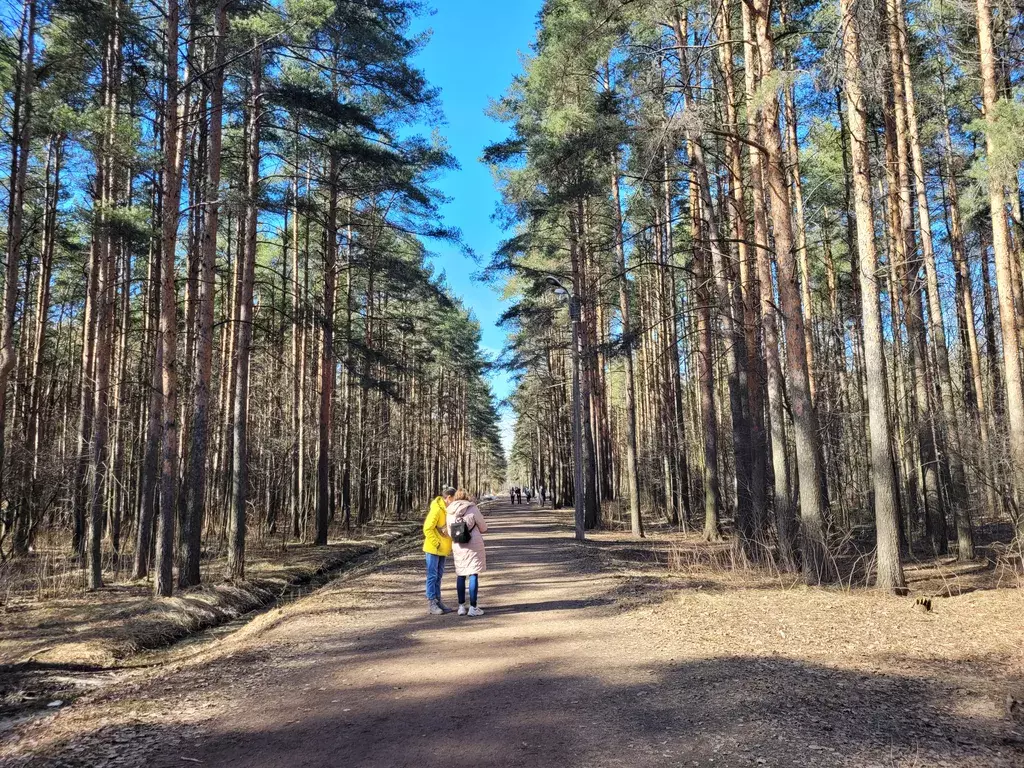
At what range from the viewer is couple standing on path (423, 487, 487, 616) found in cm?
791

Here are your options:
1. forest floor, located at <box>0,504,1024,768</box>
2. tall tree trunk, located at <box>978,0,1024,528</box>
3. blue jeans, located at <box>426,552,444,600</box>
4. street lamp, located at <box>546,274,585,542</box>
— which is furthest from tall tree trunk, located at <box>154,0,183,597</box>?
tall tree trunk, located at <box>978,0,1024,528</box>

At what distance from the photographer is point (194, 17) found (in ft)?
35.5

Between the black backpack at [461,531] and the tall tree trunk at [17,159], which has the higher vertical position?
the tall tree trunk at [17,159]

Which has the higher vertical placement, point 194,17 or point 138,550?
point 194,17

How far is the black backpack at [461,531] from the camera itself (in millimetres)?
7855

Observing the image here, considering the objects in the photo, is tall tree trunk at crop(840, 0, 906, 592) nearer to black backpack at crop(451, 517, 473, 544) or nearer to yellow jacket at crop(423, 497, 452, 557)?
black backpack at crop(451, 517, 473, 544)

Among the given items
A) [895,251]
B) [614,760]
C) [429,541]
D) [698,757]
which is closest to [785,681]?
[698,757]

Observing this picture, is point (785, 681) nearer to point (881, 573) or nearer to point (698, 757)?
point (698, 757)

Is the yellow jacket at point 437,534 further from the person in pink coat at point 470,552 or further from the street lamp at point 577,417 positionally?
the street lamp at point 577,417

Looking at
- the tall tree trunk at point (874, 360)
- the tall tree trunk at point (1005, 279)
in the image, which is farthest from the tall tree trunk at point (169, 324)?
the tall tree trunk at point (1005, 279)

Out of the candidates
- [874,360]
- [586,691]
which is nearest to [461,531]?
[586,691]

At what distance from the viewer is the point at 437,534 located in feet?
26.5

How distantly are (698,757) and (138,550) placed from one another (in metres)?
13.2

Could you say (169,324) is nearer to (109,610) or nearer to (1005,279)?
(109,610)
